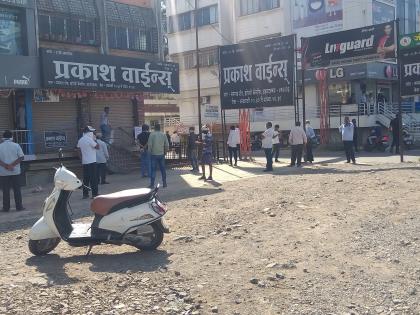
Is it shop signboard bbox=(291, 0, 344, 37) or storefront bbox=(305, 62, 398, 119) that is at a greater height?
shop signboard bbox=(291, 0, 344, 37)

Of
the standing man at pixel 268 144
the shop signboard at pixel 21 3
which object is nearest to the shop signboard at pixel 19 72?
the shop signboard at pixel 21 3

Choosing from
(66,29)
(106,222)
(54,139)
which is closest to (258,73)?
(66,29)

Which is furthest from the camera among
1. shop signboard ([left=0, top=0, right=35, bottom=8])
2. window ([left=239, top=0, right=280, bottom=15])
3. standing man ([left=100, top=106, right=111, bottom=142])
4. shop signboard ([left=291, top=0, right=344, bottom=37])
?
window ([left=239, top=0, right=280, bottom=15])

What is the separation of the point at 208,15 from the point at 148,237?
4037 cm

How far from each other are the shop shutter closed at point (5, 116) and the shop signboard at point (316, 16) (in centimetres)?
2530

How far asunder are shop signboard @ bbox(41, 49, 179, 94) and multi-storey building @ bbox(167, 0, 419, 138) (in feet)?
30.5

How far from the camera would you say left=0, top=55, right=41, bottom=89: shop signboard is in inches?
617

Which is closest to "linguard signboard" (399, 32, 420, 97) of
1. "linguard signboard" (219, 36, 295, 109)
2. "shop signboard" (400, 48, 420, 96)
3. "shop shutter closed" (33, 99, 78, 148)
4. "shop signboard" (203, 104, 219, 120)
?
"shop signboard" (400, 48, 420, 96)

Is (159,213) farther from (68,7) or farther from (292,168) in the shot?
(68,7)

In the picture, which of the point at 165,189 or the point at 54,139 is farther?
the point at 54,139

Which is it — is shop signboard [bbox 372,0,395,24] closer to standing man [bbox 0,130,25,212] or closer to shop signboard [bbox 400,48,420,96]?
shop signboard [bbox 400,48,420,96]

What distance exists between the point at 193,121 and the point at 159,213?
38989 millimetres

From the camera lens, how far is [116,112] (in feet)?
69.1

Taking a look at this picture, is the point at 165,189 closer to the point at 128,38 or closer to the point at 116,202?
the point at 116,202
